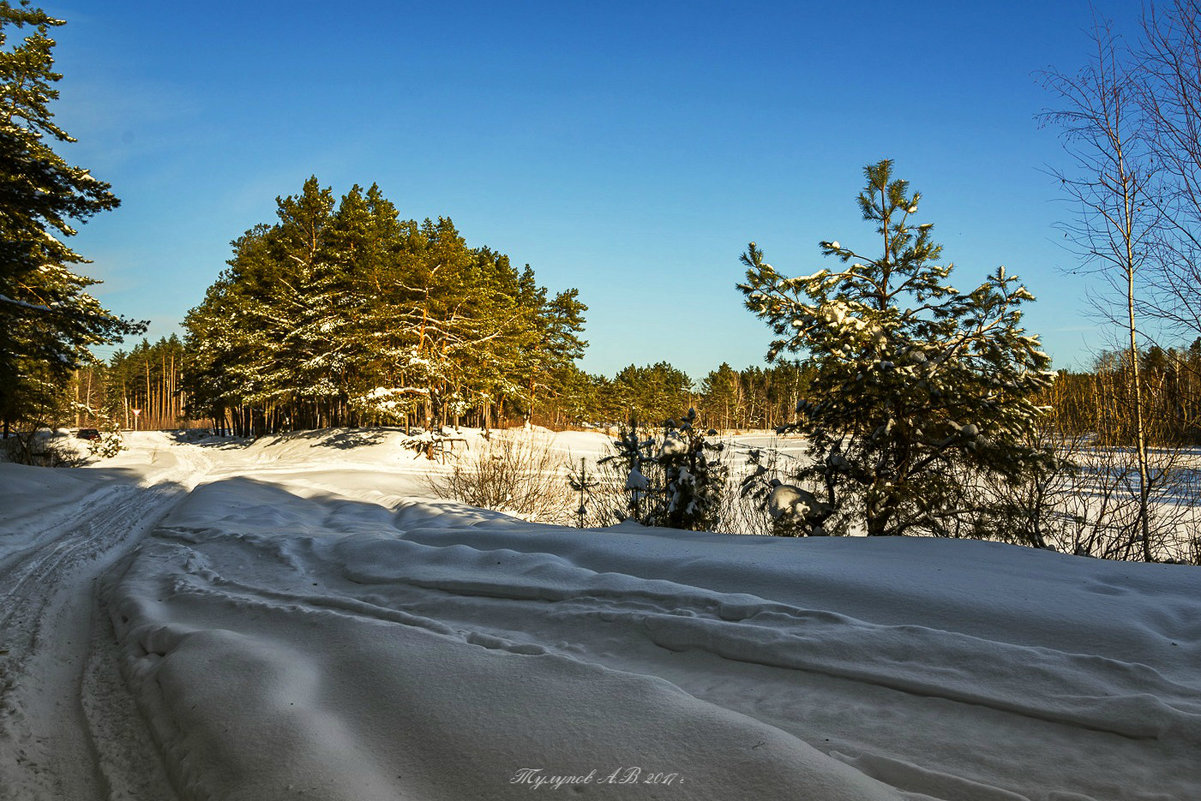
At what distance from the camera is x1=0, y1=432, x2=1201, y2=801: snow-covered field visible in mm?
2113

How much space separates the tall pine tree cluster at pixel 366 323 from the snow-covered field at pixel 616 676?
17.7 m

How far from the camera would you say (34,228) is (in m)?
16.4

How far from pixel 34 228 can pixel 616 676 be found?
69.0 ft

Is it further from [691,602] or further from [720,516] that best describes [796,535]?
[691,602]

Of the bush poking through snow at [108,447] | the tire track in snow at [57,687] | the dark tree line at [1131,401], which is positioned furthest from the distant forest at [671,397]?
the tire track in snow at [57,687]

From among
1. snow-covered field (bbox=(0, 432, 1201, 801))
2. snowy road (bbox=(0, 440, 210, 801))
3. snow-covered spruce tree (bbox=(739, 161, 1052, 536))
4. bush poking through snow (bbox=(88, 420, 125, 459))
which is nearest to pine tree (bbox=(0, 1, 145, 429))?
bush poking through snow (bbox=(88, 420, 125, 459))

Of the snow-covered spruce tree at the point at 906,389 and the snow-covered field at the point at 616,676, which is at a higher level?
the snow-covered spruce tree at the point at 906,389

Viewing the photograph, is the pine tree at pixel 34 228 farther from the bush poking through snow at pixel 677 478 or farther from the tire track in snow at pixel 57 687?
the bush poking through snow at pixel 677 478

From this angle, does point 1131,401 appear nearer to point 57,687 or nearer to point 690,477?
point 690,477

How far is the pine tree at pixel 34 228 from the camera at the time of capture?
11703 millimetres

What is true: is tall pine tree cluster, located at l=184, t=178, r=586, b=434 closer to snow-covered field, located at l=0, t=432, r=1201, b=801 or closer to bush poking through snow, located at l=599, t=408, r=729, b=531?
bush poking through snow, located at l=599, t=408, r=729, b=531

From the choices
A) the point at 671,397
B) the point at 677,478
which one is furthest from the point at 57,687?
the point at 671,397

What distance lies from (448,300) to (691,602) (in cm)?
2133

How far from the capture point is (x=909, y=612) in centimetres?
349
